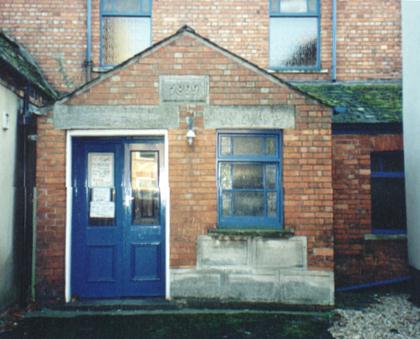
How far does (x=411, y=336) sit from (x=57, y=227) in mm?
5289

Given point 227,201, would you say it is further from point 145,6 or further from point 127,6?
point 127,6

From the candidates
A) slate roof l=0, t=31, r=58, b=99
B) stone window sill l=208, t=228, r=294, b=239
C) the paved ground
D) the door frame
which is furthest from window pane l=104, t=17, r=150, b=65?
the paved ground

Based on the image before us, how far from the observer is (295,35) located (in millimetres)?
9172

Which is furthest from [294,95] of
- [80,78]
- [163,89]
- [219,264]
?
[80,78]

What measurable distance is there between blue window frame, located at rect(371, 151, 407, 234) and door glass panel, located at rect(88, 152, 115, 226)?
5116mm

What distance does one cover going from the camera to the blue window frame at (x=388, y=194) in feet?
26.7

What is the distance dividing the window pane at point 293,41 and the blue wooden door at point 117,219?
13.5 feet

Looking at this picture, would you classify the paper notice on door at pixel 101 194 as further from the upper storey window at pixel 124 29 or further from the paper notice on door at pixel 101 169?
the upper storey window at pixel 124 29

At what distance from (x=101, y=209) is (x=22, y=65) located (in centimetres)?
301

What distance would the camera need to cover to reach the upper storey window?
8.95 m

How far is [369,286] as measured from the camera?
303 inches

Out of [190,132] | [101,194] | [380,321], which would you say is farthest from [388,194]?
[101,194]

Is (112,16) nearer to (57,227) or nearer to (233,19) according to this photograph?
(233,19)

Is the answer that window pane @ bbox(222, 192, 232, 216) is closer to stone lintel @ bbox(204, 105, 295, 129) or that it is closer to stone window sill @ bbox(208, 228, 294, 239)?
stone window sill @ bbox(208, 228, 294, 239)
